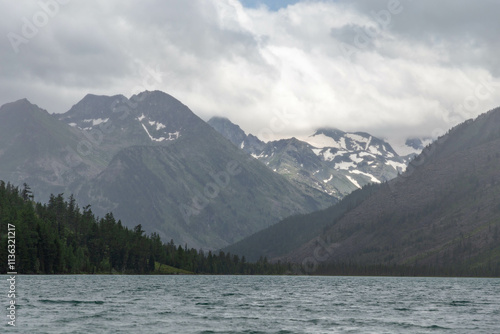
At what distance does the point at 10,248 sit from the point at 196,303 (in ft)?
308

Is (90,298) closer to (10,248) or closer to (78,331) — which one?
(78,331)


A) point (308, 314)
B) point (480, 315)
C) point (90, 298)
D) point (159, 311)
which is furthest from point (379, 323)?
point (90, 298)

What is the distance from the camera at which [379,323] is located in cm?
9438

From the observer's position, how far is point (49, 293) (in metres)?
136

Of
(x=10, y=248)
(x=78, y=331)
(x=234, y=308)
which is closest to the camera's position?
(x=78, y=331)

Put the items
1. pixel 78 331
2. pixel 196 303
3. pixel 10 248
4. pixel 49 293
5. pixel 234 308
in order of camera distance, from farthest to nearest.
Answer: pixel 10 248, pixel 49 293, pixel 196 303, pixel 234 308, pixel 78 331

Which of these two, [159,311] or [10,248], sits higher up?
[10,248]

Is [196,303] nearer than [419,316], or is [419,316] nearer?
[419,316]

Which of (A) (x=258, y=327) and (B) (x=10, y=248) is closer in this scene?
(A) (x=258, y=327)

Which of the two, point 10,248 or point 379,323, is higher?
point 10,248

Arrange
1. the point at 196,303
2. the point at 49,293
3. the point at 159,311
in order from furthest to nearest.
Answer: the point at 49,293, the point at 196,303, the point at 159,311

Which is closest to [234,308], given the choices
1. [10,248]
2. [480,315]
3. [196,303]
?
[196,303]

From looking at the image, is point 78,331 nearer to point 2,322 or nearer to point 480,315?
point 2,322

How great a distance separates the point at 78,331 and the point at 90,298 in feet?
173
